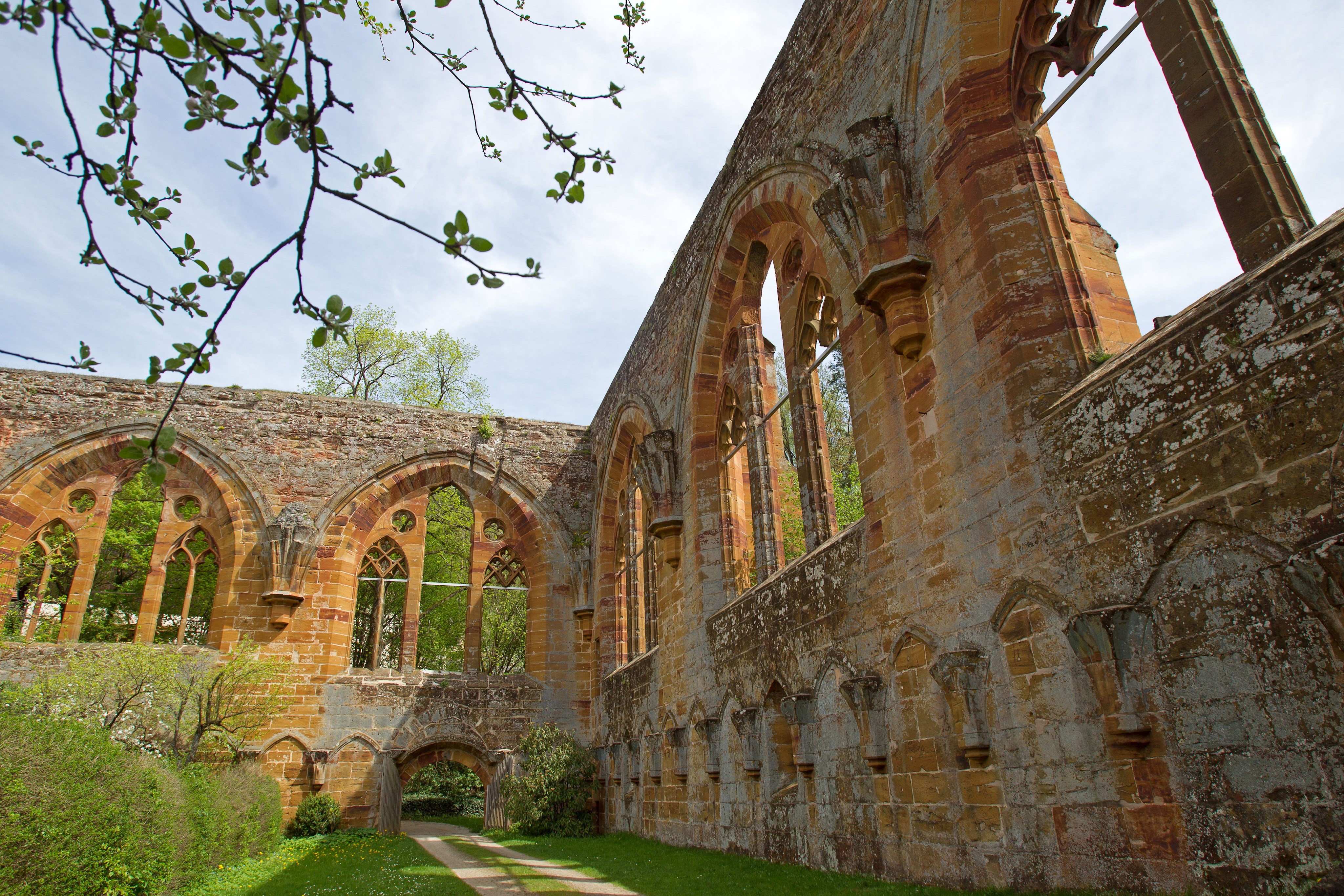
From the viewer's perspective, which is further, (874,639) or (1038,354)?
(874,639)

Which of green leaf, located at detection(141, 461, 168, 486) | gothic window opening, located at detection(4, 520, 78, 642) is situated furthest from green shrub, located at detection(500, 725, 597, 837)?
green leaf, located at detection(141, 461, 168, 486)

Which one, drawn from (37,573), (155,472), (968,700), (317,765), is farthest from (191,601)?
(155,472)

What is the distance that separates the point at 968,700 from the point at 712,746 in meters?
4.37

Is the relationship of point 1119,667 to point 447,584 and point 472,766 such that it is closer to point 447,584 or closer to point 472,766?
point 447,584

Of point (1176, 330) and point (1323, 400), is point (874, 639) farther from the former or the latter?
point (1323, 400)

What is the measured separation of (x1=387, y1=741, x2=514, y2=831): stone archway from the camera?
1259cm

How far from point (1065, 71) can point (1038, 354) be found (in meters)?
1.74

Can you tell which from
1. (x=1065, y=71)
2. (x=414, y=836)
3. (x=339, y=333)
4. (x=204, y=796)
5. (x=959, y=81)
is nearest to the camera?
(x=339, y=333)

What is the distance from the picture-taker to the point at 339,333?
2016 millimetres

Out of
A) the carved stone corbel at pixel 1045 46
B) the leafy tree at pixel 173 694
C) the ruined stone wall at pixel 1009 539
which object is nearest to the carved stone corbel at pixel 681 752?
the ruined stone wall at pixel 1009 539

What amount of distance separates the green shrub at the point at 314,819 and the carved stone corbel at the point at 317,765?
189mm

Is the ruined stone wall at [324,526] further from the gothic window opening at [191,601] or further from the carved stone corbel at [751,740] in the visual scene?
the carved stone corbel at [751,740]

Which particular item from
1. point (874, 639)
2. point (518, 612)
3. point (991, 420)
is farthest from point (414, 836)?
point (991, 420)

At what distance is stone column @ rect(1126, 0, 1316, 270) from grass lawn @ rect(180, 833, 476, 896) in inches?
252
